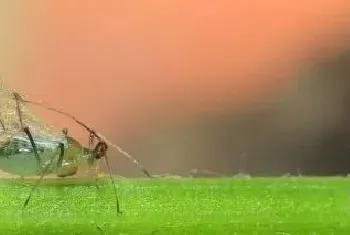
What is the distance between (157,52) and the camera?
11.3 feet

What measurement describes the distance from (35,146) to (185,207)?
1.33 feet

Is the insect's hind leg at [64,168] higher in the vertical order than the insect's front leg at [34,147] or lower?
lower

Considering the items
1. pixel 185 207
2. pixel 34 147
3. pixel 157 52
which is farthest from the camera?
pixel 157 52

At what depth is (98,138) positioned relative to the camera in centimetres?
159

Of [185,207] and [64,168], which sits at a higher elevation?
[64,168]

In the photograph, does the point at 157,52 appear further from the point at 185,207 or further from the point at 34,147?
the point at 185,207

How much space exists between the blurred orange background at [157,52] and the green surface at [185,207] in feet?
→ 5.87

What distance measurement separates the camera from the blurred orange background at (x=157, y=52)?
3324 millimetres

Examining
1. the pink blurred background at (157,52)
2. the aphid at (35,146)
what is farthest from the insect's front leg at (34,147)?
the pink blurred background at (157,52)

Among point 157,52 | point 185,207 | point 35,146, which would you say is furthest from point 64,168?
point 157,52

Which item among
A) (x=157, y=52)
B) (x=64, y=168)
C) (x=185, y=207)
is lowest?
(x=185, y=207)

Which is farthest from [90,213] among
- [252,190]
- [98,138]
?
[252,190]

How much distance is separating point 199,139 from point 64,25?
3.24 feet

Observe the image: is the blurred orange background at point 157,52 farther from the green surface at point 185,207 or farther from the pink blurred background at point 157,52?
the green surface at point 185,207
